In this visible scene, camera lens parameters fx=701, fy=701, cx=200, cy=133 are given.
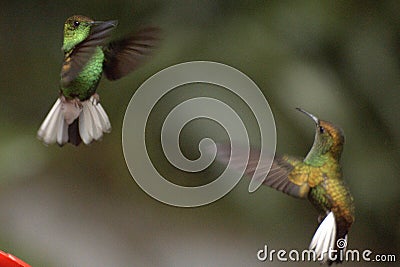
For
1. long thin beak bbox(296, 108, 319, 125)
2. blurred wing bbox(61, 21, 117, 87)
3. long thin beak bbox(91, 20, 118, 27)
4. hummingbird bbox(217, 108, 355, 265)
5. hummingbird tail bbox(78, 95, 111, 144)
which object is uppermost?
long thin beak bbox(91, 20, 118, 27)

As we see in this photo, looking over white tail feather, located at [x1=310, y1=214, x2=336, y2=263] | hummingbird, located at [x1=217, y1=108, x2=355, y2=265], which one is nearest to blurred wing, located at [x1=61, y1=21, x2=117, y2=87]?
hummingbird, located at [x1=217, y1=108, x2=355, y2=265]

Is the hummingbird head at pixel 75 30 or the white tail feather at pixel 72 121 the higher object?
the hummingbird head at pixel 75 30

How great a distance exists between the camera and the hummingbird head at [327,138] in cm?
115

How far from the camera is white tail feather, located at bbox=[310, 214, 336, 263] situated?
1.15 metres

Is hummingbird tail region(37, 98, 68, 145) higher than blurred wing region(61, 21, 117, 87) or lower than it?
lower

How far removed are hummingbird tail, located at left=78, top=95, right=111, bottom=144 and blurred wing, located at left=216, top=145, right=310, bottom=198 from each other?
0.79 ft

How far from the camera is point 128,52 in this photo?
3.88 feet

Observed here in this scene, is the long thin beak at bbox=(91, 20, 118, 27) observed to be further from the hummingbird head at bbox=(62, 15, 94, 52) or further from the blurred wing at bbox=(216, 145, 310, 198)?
the blurred wing at bbox=(216, 145, 310, 198)

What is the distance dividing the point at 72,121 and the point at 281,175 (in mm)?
363

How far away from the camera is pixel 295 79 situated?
1196mm

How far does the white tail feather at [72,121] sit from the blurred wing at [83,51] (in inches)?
1.7

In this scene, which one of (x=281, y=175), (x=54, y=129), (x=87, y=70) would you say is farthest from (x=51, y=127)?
(x=281, y=175)

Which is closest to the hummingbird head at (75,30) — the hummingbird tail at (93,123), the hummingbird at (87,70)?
the hummingbird at (87,70)

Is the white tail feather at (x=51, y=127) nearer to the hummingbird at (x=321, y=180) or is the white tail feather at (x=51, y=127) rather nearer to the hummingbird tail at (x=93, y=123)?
the hummingbird tail at (x=93, y=123)
